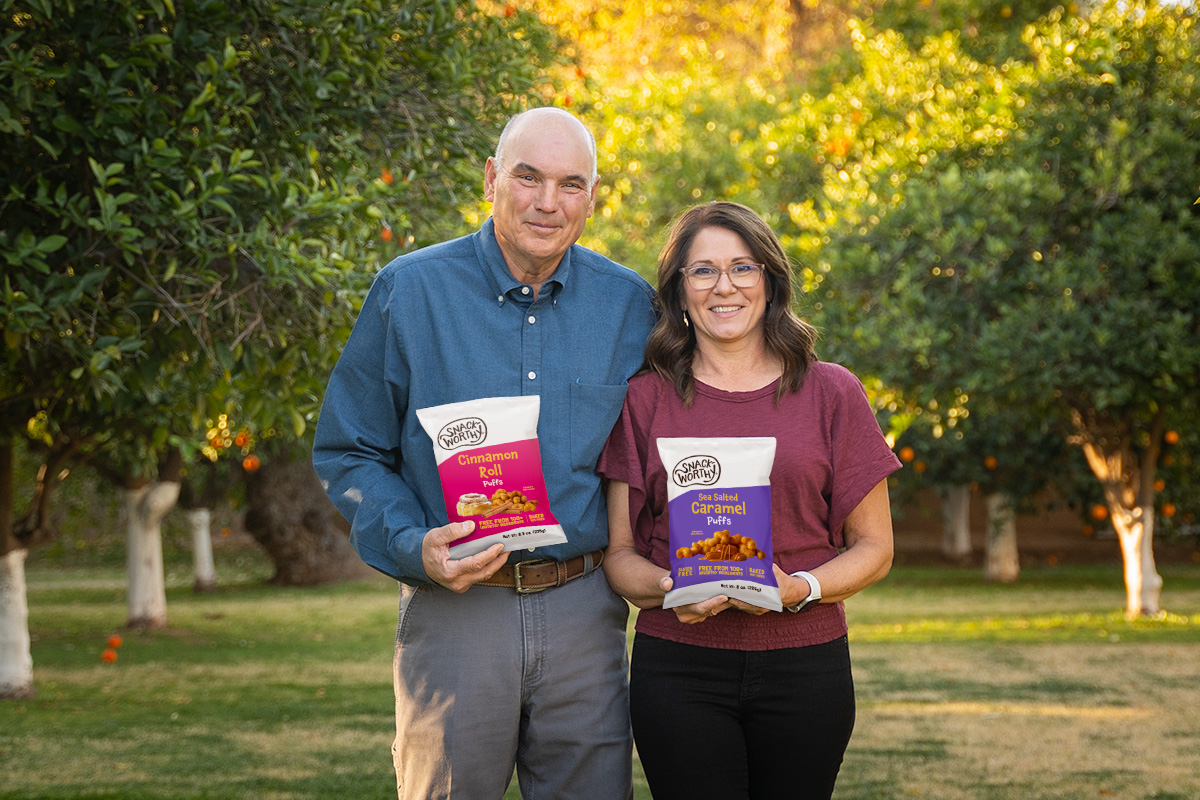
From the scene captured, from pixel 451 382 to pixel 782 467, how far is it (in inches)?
33.4

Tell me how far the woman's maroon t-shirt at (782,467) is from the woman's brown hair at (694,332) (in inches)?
1.5

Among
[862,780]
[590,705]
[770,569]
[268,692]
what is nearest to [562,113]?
[770,569]

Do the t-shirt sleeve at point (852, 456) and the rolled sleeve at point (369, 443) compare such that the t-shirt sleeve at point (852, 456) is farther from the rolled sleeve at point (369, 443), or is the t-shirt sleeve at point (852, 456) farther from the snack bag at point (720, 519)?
the rolled sleeve at point (369, 443)

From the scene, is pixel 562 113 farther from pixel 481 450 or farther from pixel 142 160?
pixel 142 160

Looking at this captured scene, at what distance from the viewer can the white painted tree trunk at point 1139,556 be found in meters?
13.3

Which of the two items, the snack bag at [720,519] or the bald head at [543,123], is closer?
the snack bag at [720,519]

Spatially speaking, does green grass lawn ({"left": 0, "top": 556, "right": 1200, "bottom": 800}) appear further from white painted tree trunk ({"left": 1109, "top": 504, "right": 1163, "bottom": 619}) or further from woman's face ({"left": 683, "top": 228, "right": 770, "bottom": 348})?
woman's face ({"left": 683, "top": 228, "right": 770, "bottom": 348})

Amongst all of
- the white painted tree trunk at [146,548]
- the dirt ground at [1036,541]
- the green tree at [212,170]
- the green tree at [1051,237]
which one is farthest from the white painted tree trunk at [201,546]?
the green tree at [212,170]

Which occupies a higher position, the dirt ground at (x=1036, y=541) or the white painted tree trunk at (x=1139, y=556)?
the white painted tree trunk at (x=1139, y=556)

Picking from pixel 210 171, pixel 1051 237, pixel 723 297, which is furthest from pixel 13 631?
pixel 1051 237

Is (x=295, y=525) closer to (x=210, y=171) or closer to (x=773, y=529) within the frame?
(x=210, y=171)

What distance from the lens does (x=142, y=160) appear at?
4375mm

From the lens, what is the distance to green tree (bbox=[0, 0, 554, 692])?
436cm

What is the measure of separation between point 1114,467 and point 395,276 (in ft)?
40.3
